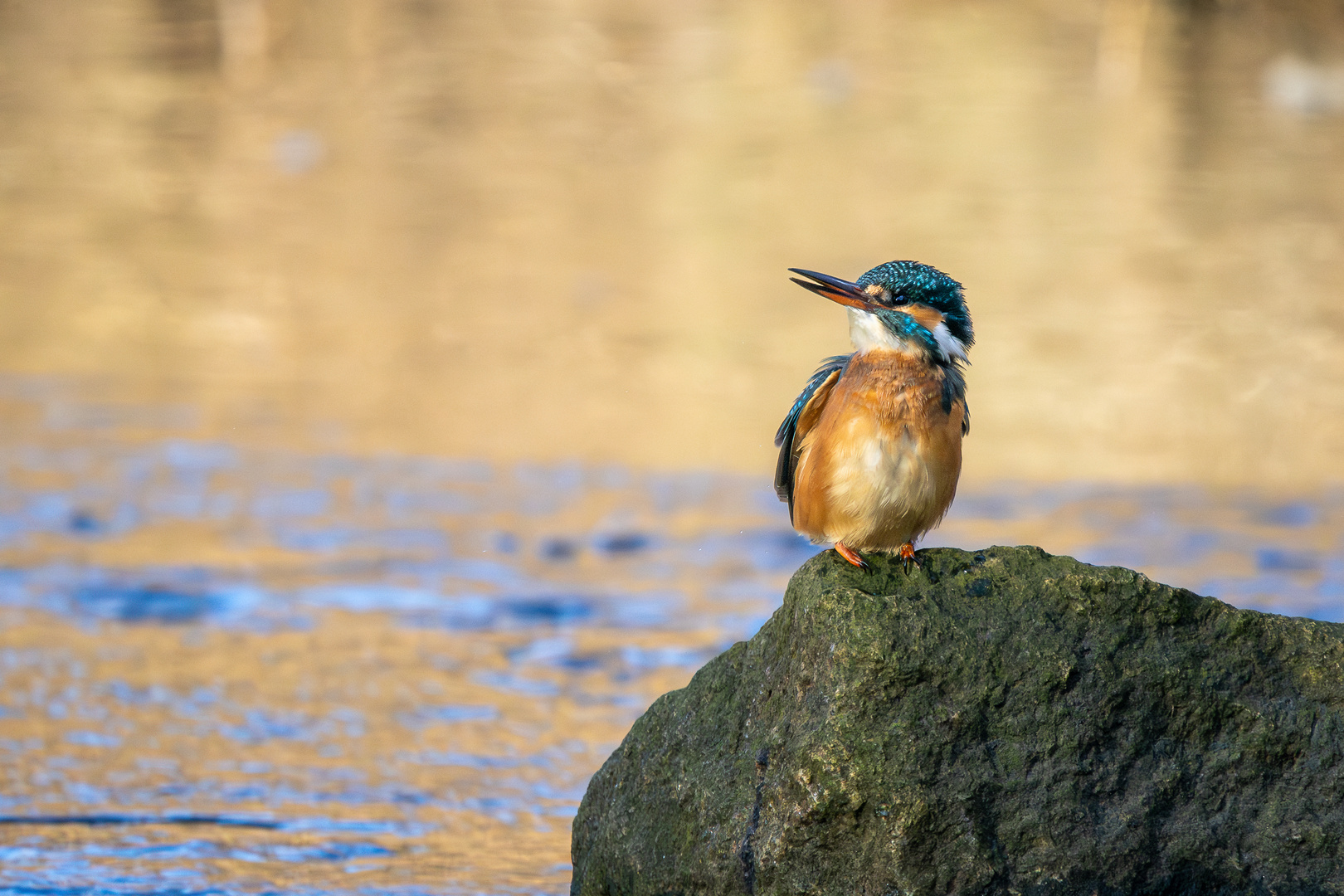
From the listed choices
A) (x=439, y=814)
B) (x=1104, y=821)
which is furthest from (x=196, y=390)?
(x=1104, y=821)

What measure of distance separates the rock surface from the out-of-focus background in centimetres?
180

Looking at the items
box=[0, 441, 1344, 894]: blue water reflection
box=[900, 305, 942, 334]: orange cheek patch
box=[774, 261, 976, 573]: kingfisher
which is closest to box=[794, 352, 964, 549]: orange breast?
box=[774, 261, 976, 573]: kingfisher

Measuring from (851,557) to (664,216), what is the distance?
12.7 m

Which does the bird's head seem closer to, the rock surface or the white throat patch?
the white throat patch

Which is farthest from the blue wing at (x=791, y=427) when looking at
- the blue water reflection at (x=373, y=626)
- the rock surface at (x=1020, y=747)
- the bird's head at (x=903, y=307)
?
the blue water reflection at (x=373, y=626)

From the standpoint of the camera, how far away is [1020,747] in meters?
4.04

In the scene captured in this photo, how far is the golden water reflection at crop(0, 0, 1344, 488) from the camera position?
11992 millimetres

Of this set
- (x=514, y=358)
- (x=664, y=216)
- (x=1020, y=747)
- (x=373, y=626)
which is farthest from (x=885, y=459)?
(x=664, y=216)

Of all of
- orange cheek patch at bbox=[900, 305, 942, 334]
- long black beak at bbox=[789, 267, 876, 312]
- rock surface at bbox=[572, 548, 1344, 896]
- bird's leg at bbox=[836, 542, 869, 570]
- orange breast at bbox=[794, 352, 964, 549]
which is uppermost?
long black beak at bbox=[789, 267, 876, 312]

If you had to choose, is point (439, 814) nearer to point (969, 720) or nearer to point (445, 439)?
point (969, 720)

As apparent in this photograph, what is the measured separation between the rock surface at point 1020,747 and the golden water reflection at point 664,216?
253 inches

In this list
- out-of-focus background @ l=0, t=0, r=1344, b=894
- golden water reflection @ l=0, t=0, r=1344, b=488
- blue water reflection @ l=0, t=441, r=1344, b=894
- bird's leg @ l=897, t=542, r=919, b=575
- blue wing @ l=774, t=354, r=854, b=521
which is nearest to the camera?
bird's leg @ l=897, t=542, r=919, b=575

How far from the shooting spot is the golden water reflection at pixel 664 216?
11992 mm

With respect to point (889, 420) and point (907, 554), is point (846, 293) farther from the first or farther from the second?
point (907, 554)
